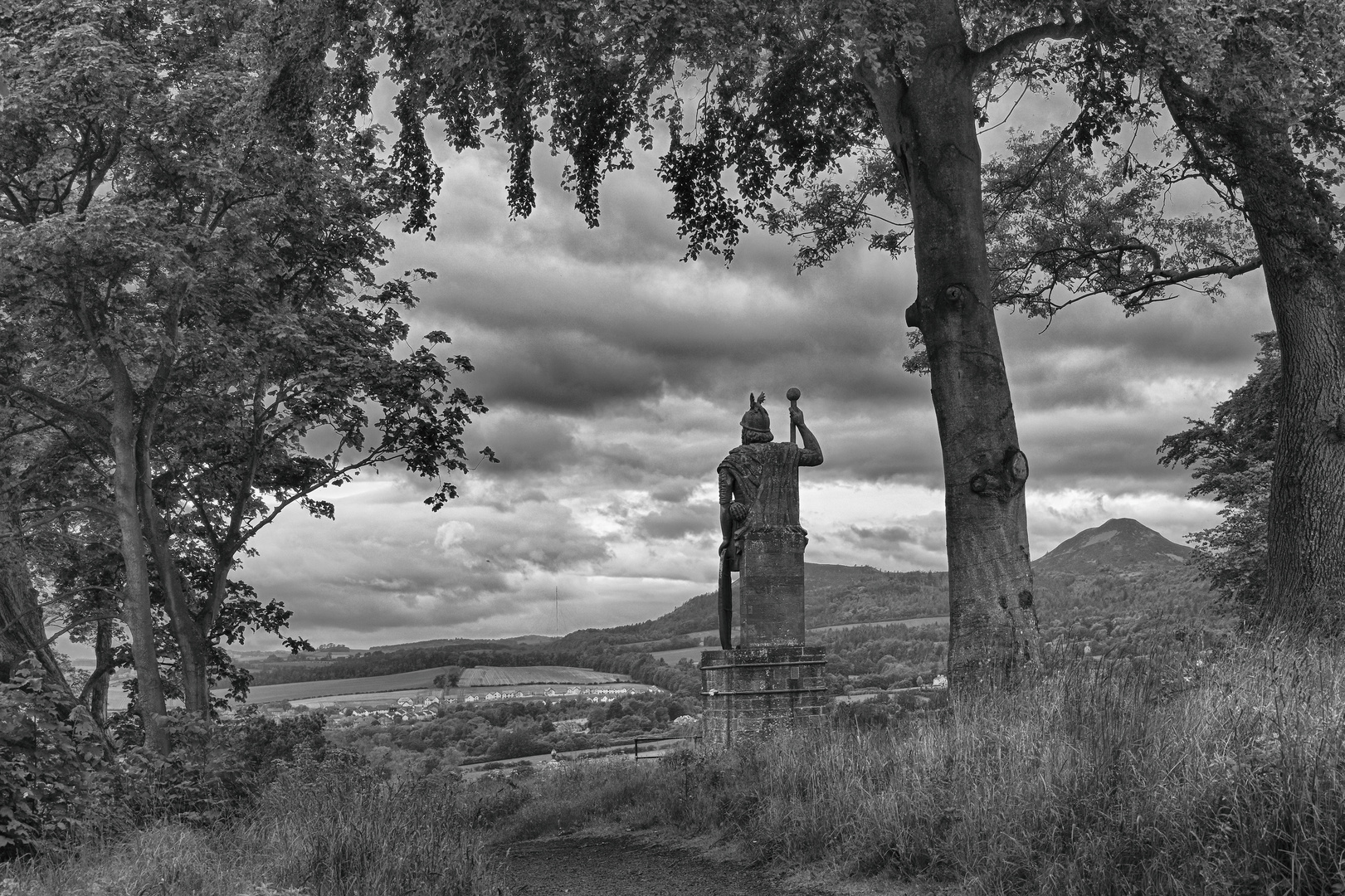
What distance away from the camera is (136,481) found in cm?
1767

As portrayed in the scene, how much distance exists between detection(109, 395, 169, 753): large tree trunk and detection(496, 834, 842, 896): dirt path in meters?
8.06

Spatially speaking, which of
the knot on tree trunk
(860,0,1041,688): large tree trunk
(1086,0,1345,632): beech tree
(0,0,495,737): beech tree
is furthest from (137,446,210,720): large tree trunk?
(1086,0,1345,632): beech tree

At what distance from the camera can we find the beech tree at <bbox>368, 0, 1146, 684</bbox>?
10.4m

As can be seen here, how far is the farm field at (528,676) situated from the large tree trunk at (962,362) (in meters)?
61.8

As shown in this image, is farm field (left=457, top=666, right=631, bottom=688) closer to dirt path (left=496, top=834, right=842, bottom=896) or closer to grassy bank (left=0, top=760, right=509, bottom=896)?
dirt path (left=496, top=834, right=842, bottom=896)

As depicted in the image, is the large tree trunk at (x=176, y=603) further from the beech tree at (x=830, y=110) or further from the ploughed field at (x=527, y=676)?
the ploughed field at (x=527, y=676)

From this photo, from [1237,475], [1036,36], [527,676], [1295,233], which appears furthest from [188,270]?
[527,676]

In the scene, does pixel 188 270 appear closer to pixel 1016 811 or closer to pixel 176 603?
pixel 176 603

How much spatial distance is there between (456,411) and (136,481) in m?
5.58

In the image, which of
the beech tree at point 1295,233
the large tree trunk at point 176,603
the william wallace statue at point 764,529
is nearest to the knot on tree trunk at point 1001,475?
the beech tree at point 1295,233

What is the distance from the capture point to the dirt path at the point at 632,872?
8.28 metres

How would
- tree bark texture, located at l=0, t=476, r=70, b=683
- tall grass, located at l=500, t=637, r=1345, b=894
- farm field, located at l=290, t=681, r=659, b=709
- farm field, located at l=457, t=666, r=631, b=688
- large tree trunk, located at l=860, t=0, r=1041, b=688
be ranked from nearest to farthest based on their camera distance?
tall grass, located at l=500, t=637, r=1345, b=894, large tree trunk, located at l=860, t=0, r=1041, b=688, tree bark texture, located at l=0, t=476, r=70, b=683, farm field, located at l=290, t=681, r=659, b=709, farm field, located at l=457, t=666, r=631, b=688

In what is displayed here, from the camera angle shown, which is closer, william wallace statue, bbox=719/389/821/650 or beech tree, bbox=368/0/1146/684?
beech tree, bbox=368/0/1146/684

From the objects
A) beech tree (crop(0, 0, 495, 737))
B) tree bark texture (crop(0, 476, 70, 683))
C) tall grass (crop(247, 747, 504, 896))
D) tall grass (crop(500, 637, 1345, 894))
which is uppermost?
beech tree (crop(0, 0, 495, 737))
